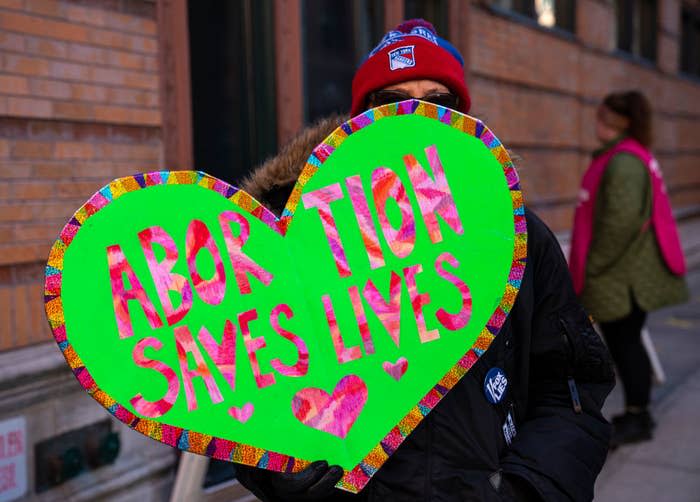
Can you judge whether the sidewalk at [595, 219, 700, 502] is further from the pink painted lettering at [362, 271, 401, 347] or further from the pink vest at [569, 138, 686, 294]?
the pink painted lettering at [362, 271, 401, 347]

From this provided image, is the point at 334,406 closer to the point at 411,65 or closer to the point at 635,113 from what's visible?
the point at 411,65

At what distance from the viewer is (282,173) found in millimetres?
1531

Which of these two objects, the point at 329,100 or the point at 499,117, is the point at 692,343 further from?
the point at 329,100

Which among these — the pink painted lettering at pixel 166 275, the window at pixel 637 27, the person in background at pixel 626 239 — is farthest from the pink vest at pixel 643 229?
the window at pixel 637 27

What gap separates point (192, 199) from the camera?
139cm

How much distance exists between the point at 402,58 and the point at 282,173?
37 centimetres

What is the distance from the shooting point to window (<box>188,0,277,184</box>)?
4.10 metres

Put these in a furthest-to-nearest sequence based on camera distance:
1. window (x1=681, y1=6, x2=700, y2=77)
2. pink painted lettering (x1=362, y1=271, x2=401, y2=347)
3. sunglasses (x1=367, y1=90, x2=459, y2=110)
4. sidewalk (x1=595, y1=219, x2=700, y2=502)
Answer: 1. window (x1=681, y1=6, x2=700, y2=77)
2. sidewalk (x1=595, y1=219, x2=700, y2=502)
3. sunglasses (x1=367, y1=90, x2=459, y2=110)
4. pink painted lettering (x1=362, y1=271, x2=401, y2=347)

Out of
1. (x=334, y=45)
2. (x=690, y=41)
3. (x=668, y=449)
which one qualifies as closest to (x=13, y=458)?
(x=668, y=449)

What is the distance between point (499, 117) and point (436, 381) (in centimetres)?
595

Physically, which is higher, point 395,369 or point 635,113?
point 635,113

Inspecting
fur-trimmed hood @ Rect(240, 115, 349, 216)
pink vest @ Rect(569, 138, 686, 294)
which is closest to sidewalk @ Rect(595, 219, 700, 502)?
pink vest @ Rect(569, 138, 686, 294)

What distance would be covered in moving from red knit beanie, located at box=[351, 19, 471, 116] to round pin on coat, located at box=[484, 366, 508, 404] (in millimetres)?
591

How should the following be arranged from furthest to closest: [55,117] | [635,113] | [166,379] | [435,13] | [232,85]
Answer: [435,13] → [232,85] → [635,113] → [55,117] → [166,379]
